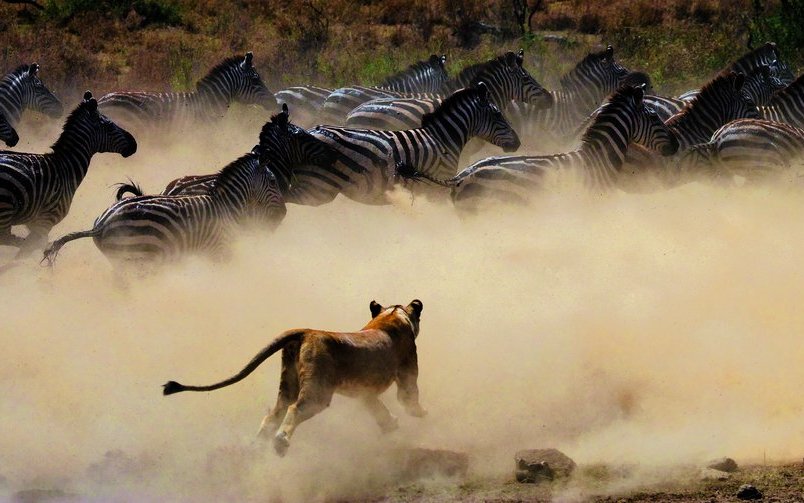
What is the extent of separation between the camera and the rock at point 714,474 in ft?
33.4

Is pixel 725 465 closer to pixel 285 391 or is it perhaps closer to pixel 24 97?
pixel 285 391

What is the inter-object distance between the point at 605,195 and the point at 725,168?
7.73 ft

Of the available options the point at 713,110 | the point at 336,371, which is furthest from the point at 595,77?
the point at 336,371

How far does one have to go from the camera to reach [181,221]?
1395 cm

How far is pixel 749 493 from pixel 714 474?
568 mm

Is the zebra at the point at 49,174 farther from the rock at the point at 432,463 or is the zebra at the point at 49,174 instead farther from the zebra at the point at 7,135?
the rock at the point at 432,463

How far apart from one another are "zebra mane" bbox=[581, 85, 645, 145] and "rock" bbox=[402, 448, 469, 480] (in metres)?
6.31

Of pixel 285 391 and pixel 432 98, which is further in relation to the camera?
pixel 432 98

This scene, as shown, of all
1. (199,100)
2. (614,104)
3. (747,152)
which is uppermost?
(199,100)

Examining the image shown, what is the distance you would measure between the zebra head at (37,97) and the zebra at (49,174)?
21.1 ft

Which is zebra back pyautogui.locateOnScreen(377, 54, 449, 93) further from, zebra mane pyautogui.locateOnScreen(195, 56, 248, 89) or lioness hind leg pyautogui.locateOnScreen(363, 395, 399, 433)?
lioness hind leg pyautogui.locateOnScreen(363, 395, 399, 433)

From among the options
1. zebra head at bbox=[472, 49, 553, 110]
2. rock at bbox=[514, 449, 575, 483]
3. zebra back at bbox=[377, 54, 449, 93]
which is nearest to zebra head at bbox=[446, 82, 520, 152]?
zebra head at bbox=[472, 49, 553, 110]

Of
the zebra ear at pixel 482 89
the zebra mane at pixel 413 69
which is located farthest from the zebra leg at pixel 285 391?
the zebra mane at pixel 413 69

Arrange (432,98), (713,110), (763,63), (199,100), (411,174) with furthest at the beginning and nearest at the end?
(763,63) → (199,100) → (432,98) → (713,110) → (411,174)
